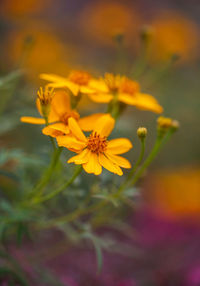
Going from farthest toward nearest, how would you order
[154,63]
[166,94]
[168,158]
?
[154,63]
[166,94]
[168,158]

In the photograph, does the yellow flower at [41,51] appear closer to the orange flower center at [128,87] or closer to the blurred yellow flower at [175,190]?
the blurred yellow flower at [175,190]

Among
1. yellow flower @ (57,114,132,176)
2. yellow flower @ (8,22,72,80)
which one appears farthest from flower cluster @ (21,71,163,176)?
yellow flower @ (8,22,72,80)

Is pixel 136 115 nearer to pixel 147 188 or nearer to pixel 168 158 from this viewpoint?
pixel 168 158

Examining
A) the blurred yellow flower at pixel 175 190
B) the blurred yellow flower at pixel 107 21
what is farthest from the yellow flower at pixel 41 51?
the blurred yellow flower at pixel 175 190

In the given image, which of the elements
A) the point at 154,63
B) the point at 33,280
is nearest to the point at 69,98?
the point at 33,280

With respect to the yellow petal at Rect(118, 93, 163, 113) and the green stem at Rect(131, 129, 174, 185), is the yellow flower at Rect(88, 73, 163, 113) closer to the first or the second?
the yellow petal at Rect(118, 93, 163, 113)

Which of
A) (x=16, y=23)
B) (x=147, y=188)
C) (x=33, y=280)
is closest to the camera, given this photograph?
(x=33, y=280)

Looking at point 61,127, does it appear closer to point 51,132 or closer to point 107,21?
point 51,132
